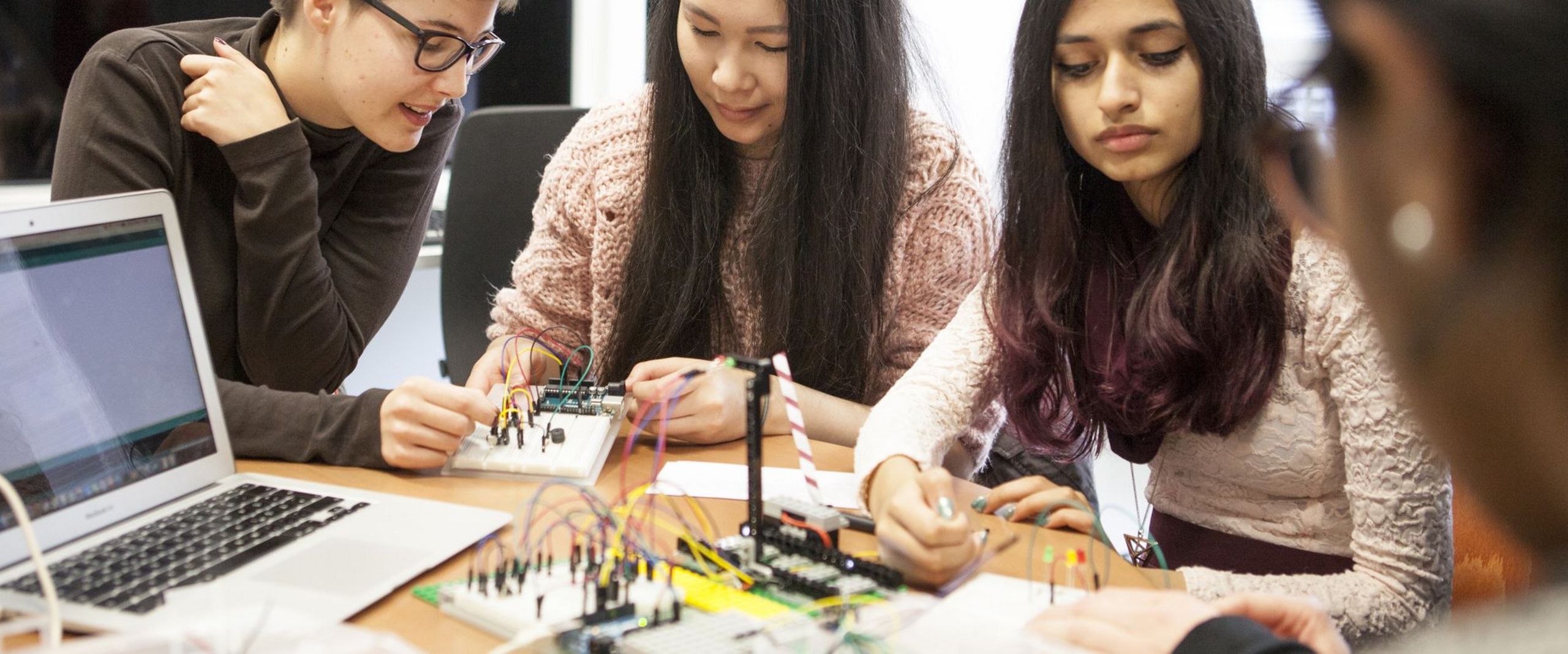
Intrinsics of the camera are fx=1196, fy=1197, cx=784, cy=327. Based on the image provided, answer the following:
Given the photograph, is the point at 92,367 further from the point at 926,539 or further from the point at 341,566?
the point at 926,539

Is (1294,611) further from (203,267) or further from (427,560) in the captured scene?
(203,267)

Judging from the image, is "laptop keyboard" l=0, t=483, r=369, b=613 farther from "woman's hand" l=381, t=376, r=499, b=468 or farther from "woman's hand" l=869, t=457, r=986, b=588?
"woman's hand" l=869, t=457, r=986, b=588

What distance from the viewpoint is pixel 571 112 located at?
96.4 inches

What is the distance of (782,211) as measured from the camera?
1814 millimetres

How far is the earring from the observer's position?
1.85 feet

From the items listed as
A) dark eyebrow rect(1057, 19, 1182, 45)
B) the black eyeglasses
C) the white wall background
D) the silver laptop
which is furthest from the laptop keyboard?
the white wall background

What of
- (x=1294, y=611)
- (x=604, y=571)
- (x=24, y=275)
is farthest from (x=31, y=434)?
(x=1294, y=611)

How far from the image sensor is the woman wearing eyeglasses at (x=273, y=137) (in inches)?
61.1

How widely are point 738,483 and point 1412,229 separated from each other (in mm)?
853

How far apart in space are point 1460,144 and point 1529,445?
0.14 m

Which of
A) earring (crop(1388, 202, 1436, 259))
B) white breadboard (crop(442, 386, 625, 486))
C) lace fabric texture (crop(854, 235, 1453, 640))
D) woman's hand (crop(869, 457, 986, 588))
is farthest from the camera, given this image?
white breadboard (crop(442, 386, 625, 486))

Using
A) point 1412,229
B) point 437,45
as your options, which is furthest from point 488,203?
point 1412,229

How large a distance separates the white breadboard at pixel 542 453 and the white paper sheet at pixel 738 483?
8 cm

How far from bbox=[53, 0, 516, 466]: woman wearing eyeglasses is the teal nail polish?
740 mm
